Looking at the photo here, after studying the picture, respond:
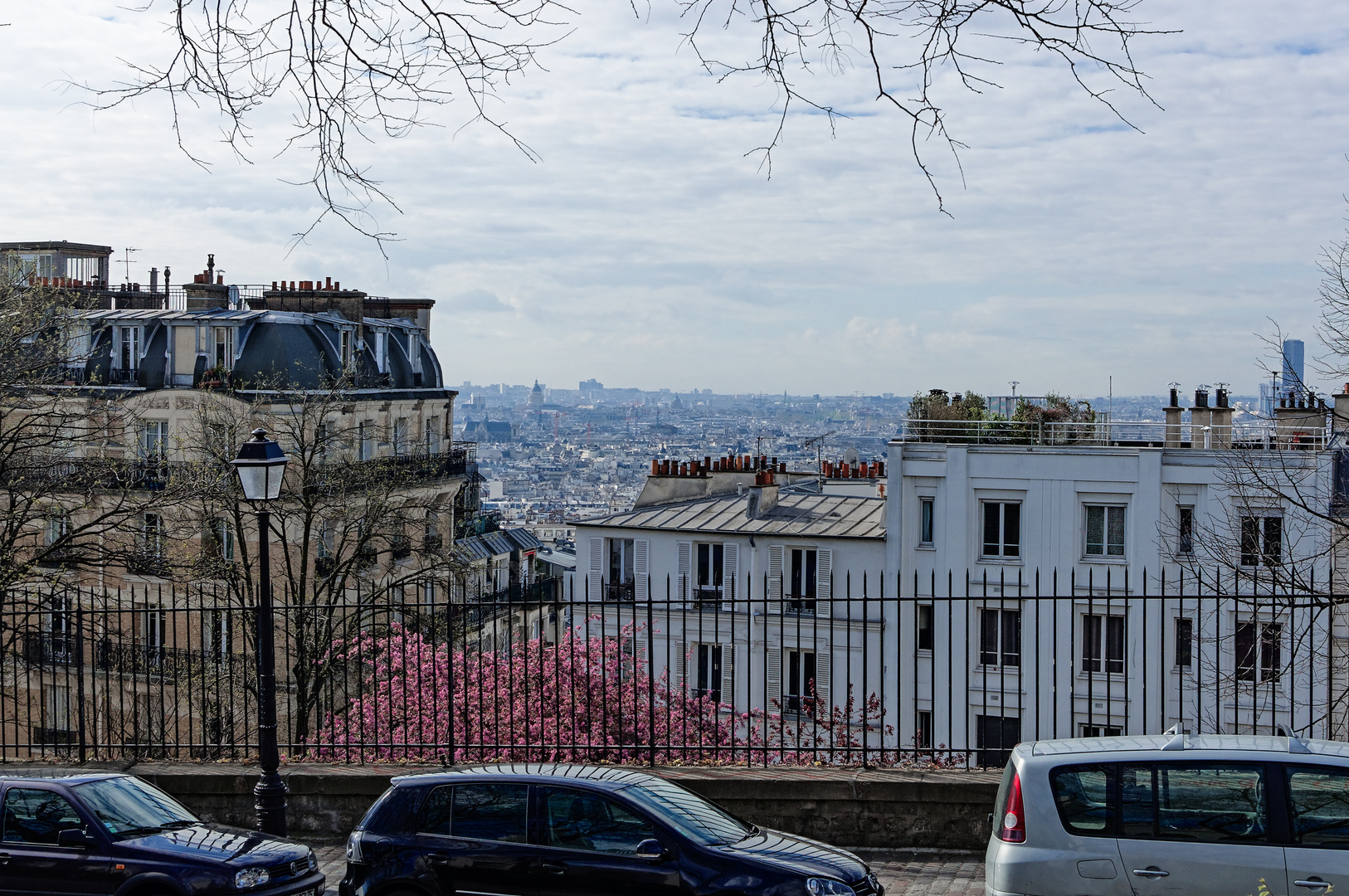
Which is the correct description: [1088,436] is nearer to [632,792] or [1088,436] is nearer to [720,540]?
[720,540]

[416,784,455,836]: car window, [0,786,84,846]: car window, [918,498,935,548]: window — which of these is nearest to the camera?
[416,784,455,836]: car window

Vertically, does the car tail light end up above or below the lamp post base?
above

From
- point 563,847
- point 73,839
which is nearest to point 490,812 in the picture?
point 563,847

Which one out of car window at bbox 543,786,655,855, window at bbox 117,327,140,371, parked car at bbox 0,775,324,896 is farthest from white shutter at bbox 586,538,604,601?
car window at bbox 543,786,655,855

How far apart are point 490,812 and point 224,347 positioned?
41.1m

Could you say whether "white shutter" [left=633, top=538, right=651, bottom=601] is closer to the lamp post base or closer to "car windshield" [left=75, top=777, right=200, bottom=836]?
the lamp post base

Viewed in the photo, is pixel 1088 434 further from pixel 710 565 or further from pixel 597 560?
pixel 597 560

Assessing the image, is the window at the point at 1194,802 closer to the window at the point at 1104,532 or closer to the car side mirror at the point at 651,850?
the car side mirror at the point at 651,850

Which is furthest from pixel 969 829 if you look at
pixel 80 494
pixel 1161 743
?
pixel 80 494

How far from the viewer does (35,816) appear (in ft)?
31.4

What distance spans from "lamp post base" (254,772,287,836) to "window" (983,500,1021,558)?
25.0 metres

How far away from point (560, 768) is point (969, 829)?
3.70m

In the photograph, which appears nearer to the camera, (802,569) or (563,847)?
(563,847)

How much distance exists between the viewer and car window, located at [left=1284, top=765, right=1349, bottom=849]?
317 inches
